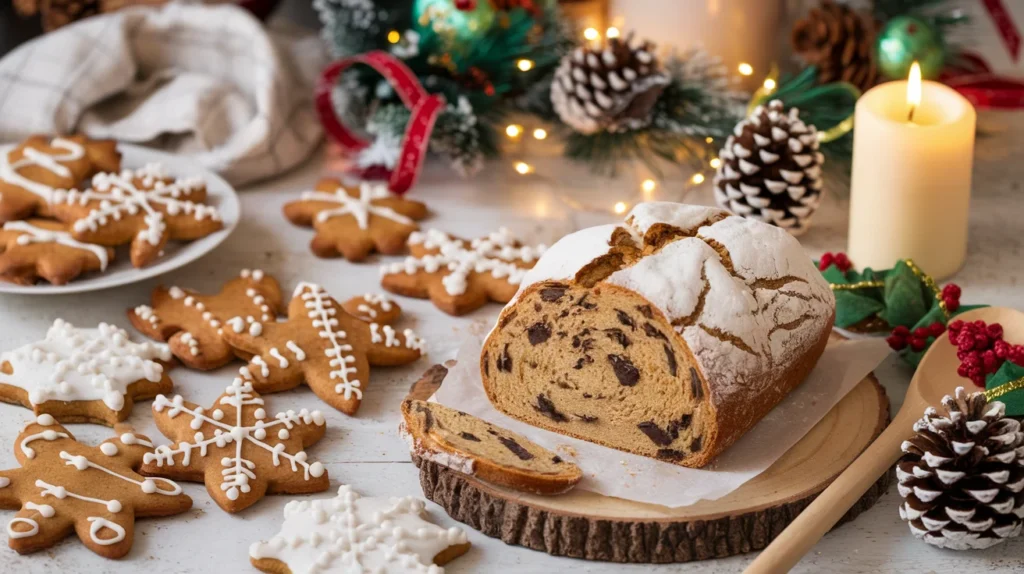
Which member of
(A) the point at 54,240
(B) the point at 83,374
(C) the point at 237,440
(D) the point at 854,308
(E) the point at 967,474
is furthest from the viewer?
(A) the point at 54,240

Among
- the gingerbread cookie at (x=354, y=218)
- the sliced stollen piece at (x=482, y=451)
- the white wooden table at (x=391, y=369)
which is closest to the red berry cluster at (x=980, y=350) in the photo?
the white wooden table at (x=391, y=369)

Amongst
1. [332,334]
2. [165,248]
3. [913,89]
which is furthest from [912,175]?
[165,248]

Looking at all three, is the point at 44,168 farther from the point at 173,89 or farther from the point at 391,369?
the point at 391,369

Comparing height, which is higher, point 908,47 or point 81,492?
point 908,47

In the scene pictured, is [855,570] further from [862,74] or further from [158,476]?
[862,74]

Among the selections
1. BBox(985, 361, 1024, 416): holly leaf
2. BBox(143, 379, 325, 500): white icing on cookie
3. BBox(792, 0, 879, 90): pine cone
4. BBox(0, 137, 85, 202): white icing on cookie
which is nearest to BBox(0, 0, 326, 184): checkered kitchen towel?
BBox(0, 137, 85, 202): white icing on cookie

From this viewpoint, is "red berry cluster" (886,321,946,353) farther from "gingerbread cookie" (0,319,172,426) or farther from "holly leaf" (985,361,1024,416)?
"gingerbread cookie" (0,319,172,426)

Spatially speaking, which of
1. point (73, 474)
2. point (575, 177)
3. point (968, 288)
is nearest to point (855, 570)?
point (968, 288)
